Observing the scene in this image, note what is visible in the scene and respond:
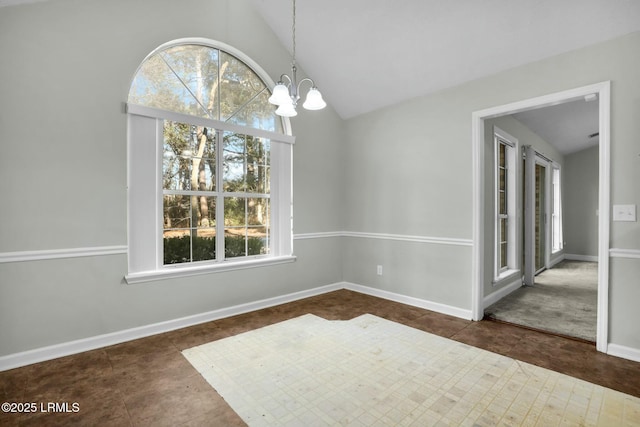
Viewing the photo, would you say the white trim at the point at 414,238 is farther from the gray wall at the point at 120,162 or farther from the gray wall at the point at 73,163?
the gray wall at the point at 73,163

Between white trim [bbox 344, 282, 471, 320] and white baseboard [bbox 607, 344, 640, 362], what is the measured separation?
1.11 meters

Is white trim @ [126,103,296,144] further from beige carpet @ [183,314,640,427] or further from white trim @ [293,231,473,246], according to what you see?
beige carpet @ [183,314,640,427]

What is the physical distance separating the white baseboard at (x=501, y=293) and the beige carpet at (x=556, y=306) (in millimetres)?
50

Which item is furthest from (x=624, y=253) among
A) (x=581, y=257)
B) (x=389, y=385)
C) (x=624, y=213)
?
(x=581, y=257)

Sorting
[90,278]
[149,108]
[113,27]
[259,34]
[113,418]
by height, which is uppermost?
[259,34]

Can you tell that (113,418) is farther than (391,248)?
No

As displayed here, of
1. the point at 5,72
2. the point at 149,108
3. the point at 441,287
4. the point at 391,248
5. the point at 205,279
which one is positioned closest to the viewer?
the point at 5,72

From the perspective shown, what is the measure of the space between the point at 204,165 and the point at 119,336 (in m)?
1.81

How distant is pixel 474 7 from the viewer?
8.66ft

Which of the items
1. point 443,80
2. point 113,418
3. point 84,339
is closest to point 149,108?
point 84,339

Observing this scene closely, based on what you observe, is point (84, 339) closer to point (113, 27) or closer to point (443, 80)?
point (113, 27)

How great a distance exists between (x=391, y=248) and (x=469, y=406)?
233 cm

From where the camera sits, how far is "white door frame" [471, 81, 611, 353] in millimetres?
2457

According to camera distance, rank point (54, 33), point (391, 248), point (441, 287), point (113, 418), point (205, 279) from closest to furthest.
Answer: point (113, 418), point (54, 33), point (205, 279), point (441, 287), point (391, 248)
